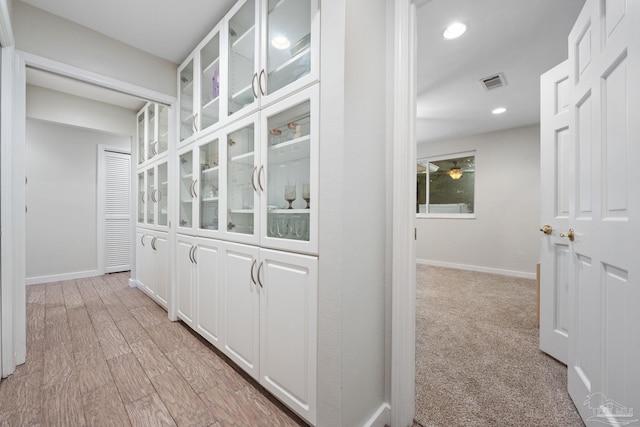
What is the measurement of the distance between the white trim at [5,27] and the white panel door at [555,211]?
11.3ft

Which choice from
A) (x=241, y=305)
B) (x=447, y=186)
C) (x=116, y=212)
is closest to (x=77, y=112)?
(x=116, y=212)

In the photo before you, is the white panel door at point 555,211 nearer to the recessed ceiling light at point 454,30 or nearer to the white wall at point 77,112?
the recessed ceiling light at point 454,30

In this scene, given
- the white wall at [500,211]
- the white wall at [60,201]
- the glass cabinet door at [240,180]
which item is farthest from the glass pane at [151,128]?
the white wall at [500,211]

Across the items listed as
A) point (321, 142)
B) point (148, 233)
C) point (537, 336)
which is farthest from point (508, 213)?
point (148, 233)

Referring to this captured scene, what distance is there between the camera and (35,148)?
3.60 meters

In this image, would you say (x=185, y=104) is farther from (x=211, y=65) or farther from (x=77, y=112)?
(x=77, y=112)

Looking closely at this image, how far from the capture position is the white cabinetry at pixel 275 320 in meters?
1.19

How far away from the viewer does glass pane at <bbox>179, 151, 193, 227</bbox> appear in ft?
7.90

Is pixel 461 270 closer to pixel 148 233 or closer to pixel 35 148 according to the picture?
pixel 148 233

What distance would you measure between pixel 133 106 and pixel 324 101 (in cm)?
373

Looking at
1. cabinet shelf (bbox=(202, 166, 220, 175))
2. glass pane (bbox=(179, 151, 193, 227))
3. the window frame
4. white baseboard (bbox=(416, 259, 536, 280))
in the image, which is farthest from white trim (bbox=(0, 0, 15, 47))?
white baseboard (bbox=(416, 259, 536, 280))

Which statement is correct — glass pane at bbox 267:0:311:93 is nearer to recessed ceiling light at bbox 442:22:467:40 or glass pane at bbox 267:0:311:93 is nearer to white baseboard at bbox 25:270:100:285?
recessed ceiling light at bbox 442:22:467:40

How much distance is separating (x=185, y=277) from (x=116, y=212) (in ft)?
10.3

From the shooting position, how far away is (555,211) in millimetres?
1787
